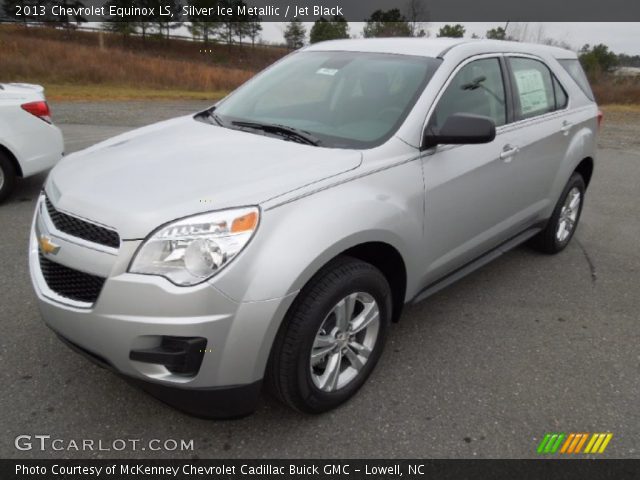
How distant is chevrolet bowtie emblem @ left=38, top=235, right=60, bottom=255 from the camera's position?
2203 mm

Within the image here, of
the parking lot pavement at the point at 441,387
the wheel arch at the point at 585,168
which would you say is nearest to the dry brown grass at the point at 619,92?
the wheel arch at the point at 585,168

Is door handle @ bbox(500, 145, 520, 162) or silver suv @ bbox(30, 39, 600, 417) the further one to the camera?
door handle @ bbox(500, 145, 520, 162)

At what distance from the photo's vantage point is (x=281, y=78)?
139 inches

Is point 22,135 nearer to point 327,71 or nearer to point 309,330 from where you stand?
point 327,71

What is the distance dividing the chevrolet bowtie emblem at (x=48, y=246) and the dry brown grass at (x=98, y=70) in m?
21.7

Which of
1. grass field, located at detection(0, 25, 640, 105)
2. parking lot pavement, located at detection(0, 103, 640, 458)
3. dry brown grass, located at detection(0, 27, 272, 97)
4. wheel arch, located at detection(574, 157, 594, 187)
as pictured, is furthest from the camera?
dry brown grass, located at detection(0, 27, 272, 97)

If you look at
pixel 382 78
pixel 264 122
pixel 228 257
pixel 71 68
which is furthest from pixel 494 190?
pixel 71 68

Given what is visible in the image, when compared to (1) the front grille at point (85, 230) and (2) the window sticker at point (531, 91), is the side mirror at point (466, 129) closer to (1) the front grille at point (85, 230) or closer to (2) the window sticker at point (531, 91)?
(2) the window sticker at point (531, 91)

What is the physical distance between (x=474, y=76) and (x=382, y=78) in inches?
24.3

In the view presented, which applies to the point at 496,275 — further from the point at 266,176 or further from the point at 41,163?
the point at 41,163

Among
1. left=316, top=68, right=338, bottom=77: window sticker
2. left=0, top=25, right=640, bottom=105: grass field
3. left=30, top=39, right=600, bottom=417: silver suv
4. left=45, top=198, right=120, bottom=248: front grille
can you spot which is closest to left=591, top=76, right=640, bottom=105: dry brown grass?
left=0, top=25, right=640, bottom=105: grass field

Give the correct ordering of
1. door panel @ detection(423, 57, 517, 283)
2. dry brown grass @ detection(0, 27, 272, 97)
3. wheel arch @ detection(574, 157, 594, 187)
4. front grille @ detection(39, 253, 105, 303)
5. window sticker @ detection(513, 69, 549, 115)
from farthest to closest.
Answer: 1. dry brown grass @ detection(0, 27, 272, 97)
2. wheel arch @ detection(574, 157, 594, 187)
3. window sticker @ detection(513, 69, 549, 115)
4. door panel @ detection(423, 57, 517, 283)
5. front grille @ detection(39, 253, 105, 303)
